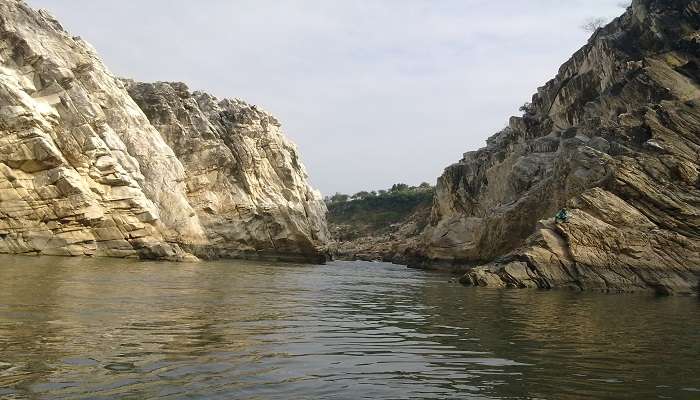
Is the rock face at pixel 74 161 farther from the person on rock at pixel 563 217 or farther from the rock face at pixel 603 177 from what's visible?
the person on rock at pixel 563 217

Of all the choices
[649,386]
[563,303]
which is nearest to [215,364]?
[649,386]

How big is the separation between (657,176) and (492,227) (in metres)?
15.1

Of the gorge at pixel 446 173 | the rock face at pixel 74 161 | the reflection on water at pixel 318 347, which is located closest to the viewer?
the reflection on water at pixel 318 347

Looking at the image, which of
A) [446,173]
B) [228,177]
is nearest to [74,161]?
[228,177]

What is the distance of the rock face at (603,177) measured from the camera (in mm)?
28625

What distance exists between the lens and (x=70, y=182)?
35.9m

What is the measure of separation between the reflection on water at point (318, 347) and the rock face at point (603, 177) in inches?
353

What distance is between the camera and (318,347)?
10617 millimetres

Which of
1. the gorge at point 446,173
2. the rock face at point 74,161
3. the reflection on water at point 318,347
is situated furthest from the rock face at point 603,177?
the rock face at point 74,161

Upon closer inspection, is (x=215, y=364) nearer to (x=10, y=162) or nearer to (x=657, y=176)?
(x=657, y=176)

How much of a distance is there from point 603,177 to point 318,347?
26717mm

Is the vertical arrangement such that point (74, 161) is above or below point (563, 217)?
above

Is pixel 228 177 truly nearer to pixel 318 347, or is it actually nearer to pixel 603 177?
pixel 603 177

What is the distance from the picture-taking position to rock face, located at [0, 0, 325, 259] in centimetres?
3466
